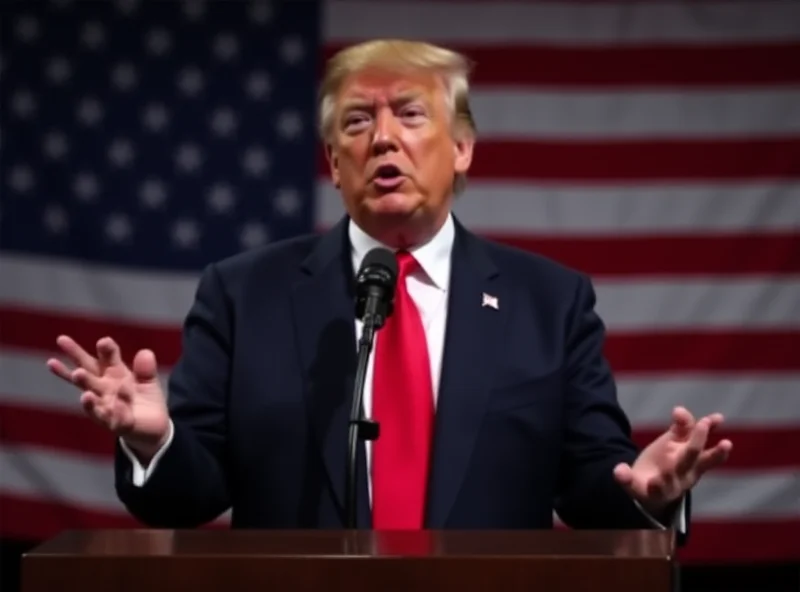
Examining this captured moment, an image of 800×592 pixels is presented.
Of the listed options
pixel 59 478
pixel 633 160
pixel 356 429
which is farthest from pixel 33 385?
pixel 356 429

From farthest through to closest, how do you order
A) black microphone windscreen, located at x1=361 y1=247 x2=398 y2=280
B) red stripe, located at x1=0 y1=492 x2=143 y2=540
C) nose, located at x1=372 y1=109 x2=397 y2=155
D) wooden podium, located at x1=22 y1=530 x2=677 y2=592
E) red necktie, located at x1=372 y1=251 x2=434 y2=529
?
red stripe, located at x1=0 y1=492 x2=143 y2=540, nose, located at x1=372 y1=109 x2=397 y2=155, red necktie, located at x1=372 y1=251 x2=434 y2=529, black microphone windscreen, located at x1=361 y1=247 x2=398 y2=280, wooden podium, located at x1=22 y1=530 x2=677 y2=592

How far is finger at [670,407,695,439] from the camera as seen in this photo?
88.0 inches

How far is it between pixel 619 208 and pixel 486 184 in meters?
0.32

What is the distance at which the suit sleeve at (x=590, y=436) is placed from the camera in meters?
2.58

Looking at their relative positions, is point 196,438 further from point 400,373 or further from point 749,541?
point 749,541

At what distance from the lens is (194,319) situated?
8.86 feet

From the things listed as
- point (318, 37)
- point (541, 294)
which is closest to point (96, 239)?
point (318, 37)


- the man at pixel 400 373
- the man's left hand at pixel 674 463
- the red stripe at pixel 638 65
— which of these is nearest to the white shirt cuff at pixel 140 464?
the man at pixel 400 373

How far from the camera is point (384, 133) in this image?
8.85 ft

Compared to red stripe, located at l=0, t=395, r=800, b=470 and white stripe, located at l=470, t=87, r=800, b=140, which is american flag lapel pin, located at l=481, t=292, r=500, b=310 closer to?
white stripe, located at l=470, t=87, r=800, b=140

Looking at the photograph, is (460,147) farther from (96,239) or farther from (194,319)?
(96,239)

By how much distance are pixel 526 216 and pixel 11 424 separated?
1.37m

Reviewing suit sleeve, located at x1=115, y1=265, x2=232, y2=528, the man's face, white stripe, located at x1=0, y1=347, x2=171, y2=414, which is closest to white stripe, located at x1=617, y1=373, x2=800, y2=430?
white stripe, located at x1=0, y1=347, x2=171, y2=414

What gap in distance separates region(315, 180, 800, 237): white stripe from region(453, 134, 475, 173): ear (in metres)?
1.42
